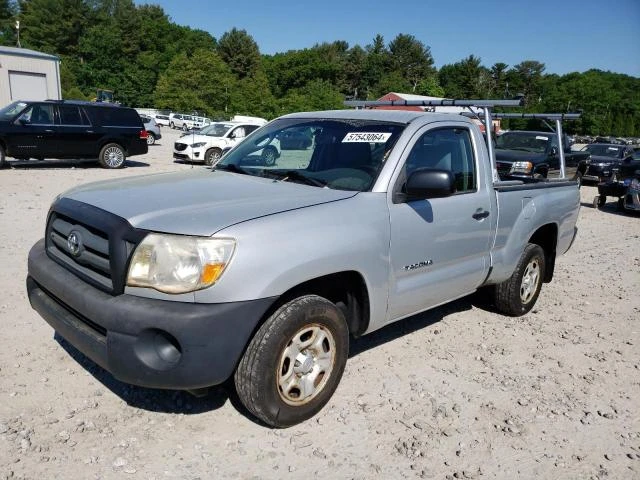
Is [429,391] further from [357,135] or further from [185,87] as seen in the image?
[185,87]

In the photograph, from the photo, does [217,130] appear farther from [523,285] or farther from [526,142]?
[523,285]

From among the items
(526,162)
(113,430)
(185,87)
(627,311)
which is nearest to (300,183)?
(113,430)

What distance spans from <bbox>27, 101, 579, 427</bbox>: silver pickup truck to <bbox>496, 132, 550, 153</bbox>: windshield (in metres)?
9.70

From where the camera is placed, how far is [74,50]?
91625 mm

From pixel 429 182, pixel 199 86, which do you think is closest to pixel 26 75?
pixel 429 182

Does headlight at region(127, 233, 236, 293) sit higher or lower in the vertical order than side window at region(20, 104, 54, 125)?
lower

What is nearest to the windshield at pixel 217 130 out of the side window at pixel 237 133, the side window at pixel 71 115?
the side window at pixel 237 133

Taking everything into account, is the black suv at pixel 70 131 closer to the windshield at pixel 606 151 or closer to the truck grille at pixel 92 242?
the truck grille at pixel 92 242

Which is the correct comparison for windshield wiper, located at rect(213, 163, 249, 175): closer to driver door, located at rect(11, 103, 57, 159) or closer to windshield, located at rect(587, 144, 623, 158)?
driver door, located at rect(11, 103, 57, 159)

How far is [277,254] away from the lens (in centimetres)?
279

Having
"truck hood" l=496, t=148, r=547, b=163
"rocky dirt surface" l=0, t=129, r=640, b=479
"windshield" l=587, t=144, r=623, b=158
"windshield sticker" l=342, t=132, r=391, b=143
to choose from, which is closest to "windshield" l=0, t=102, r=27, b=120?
"rocky dirt surface" l=0, t=129, r=640, b=479

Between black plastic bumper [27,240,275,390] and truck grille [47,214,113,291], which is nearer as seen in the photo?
black plastic bumper [27,240,275,390]

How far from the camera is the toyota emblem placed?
3021 millimetres

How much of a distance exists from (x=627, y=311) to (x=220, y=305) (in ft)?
15.9
